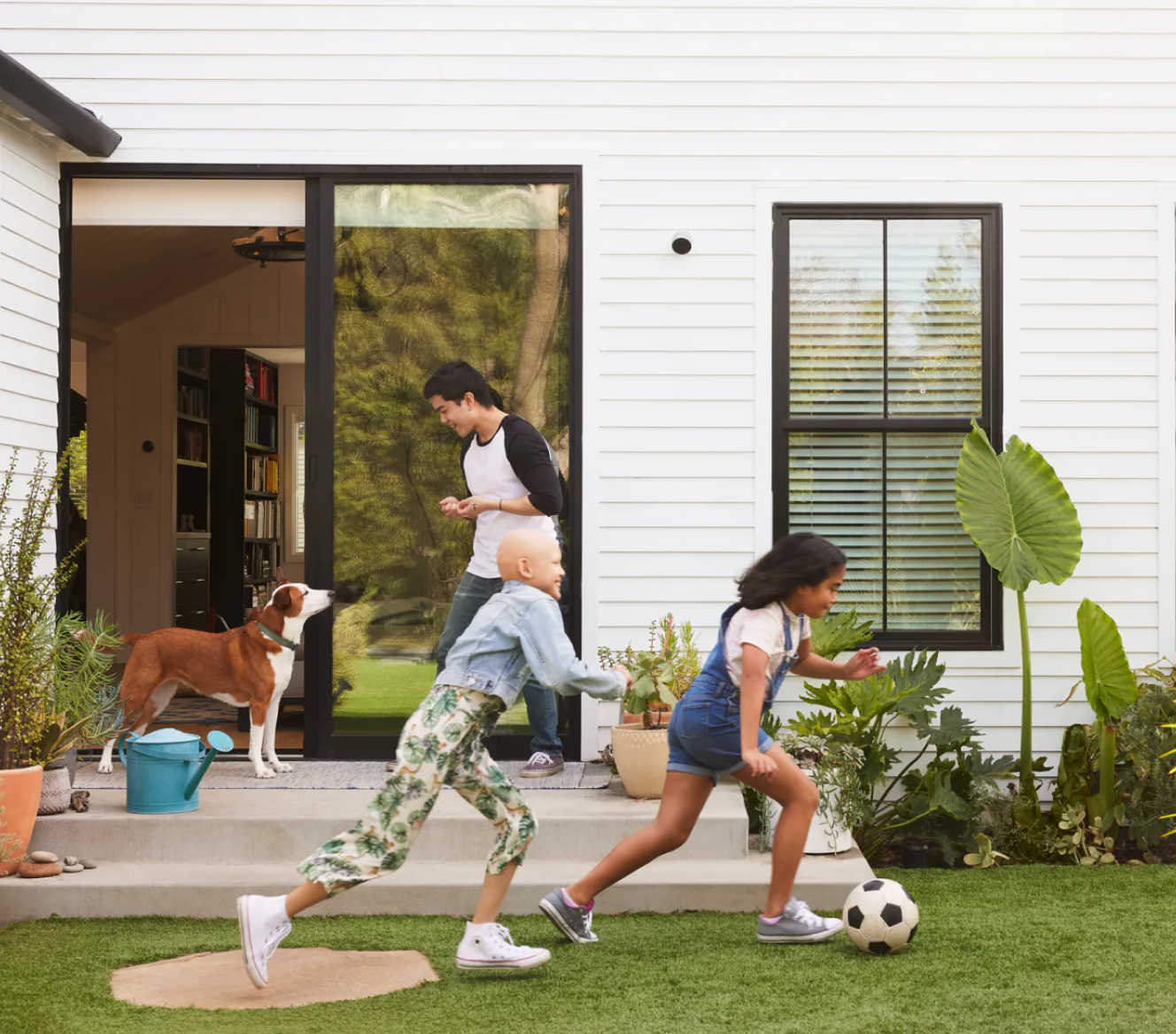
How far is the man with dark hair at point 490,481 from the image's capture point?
16.0ft

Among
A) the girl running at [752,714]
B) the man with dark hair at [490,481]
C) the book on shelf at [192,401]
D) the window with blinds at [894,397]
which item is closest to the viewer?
the girl running at [752,714]

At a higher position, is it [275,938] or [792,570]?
[792,570]

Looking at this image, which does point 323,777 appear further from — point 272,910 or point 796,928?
point 796,928

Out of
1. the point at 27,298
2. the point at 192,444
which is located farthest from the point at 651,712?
the point at 192,444

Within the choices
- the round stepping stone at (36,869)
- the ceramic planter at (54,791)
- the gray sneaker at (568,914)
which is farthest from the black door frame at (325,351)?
the gray sneaker at (568,914)

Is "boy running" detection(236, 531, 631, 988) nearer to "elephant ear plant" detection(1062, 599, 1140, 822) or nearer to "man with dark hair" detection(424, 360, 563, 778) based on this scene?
"man with dark hair" detection(424, 360, 563, 778)

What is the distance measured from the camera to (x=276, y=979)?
3.54m

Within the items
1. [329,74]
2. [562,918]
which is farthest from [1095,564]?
[329,74]

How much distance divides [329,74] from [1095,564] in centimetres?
392

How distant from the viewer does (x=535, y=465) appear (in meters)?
4.87

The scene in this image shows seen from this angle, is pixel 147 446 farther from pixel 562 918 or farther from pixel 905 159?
pixel 562 918

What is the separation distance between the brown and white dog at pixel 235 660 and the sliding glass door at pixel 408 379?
1.64 ft

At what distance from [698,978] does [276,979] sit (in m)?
1.14

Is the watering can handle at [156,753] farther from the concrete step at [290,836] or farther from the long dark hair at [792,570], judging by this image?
the long dark hair at [792,570]
